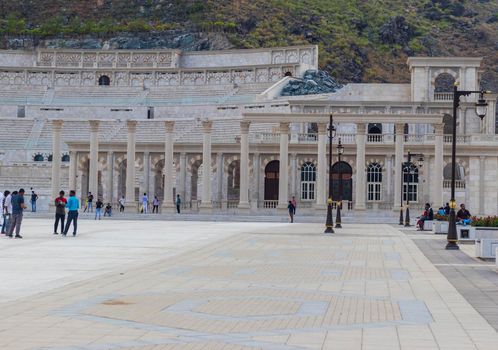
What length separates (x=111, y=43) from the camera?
12688cm

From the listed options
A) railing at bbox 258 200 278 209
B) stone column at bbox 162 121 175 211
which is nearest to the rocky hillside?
railing at bbox 258 200 278 209

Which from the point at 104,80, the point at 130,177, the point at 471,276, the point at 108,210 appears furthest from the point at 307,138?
the point at 471,276

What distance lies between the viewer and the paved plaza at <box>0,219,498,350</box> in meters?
14.5

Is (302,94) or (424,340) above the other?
(302,94)

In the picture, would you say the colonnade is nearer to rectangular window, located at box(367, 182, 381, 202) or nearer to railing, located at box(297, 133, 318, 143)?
rectangular window, located at box(367, 182, 381, 202)

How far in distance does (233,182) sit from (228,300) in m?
69.2

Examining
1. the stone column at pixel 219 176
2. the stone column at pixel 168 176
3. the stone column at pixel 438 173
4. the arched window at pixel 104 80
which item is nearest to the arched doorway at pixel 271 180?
the stone column at pixel 219 176

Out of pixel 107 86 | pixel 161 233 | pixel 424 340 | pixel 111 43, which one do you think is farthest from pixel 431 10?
pixel 424 340

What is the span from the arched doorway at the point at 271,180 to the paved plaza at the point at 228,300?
4870 centimetres

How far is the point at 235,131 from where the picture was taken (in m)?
89.6

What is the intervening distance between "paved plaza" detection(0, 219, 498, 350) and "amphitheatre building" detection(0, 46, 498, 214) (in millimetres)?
36006

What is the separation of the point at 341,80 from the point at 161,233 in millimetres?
76873

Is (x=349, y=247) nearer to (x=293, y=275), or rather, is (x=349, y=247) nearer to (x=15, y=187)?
(x=293, y=275)

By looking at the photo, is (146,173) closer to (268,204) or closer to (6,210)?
(268,204)
